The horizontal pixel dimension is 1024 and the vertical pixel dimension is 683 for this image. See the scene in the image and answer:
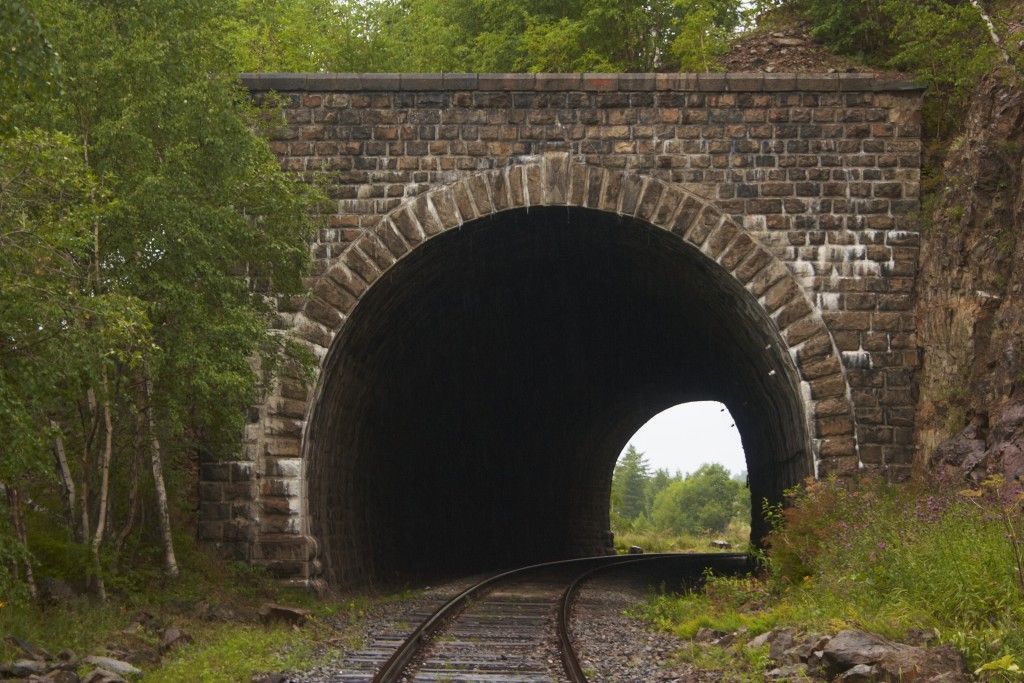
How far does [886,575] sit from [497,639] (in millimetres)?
4246

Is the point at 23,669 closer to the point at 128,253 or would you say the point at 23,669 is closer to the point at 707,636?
the point at 128,253

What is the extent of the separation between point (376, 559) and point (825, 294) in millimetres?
8412

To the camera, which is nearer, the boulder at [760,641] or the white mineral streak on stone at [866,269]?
the boulder at [760,641]

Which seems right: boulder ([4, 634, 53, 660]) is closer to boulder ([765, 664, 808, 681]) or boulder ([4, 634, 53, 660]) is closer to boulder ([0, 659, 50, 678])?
boulder ([0, 659, 50, 678])

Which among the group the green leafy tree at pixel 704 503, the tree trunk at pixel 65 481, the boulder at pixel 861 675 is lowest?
the green leafy tree at pixel 704 503

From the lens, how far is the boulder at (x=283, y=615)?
13312 millimetres

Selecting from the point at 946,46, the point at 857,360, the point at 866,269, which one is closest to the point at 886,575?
the point at 857,360

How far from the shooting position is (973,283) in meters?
15.2

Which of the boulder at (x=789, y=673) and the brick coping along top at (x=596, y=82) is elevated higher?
the brick coping along top at (x=596, y=82)

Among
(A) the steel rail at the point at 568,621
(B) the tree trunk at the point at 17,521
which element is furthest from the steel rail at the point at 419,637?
(B) the tree trunk at the point at 17,521

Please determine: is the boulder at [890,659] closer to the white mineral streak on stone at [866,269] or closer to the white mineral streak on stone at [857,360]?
the white mineral streak on stone at [857,360]

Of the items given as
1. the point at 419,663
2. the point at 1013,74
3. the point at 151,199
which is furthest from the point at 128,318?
the point at 1013,74

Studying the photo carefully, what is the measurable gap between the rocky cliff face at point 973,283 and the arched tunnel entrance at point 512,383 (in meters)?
1.86

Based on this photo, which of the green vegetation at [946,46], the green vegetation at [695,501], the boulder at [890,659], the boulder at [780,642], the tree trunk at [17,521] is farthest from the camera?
the green vegetation at [695,501]
